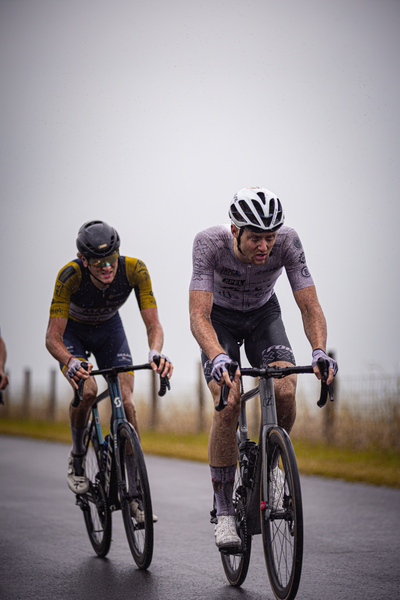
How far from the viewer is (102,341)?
6.22 meters

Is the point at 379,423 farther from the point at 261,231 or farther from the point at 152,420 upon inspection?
the point at 261,231

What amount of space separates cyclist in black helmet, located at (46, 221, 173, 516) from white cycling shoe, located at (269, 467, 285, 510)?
4.45 feet

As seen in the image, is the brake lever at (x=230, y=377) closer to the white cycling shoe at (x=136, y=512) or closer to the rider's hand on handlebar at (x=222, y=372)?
the rider's hand on handlebar at (x=222, y=372)

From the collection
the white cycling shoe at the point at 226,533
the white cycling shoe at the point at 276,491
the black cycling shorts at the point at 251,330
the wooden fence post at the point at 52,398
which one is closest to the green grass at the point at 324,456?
the wooden fence post at the point at 52,398

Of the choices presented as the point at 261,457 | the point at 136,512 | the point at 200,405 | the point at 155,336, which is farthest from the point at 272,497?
the point at 200,405

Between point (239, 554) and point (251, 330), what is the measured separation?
1548 mm

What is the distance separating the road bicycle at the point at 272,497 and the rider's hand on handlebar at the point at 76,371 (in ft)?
Answer: 4.06

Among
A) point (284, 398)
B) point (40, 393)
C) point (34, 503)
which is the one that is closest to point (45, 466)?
point (34, 503)

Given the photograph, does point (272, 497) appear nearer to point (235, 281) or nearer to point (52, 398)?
point (235, 281)

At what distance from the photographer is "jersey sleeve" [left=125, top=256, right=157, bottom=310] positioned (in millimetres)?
5738

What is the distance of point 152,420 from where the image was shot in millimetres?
17969

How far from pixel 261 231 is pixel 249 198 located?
23cm

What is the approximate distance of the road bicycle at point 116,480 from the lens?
4.88m

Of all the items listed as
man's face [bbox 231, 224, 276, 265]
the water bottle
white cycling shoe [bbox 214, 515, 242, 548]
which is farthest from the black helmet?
white cycling shoe [bbox 214, 515, 242, 548]
